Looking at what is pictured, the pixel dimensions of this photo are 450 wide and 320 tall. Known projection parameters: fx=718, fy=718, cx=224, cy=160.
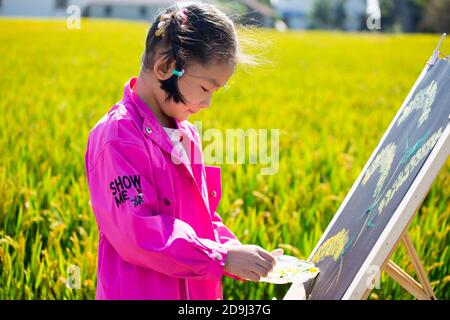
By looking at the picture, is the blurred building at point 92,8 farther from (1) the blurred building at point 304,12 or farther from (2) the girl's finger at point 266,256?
(2) the girl's finger at point 266,256

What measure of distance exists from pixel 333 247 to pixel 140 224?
68 centimetres

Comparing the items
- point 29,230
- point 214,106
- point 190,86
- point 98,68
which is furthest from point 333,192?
point 98,68

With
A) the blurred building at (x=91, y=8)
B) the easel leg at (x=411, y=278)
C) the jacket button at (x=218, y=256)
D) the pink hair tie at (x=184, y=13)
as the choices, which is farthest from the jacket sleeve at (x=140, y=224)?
the blurred building at (x=91, y=8)

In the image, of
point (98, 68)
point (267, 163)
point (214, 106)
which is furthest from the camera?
point (98, 68)

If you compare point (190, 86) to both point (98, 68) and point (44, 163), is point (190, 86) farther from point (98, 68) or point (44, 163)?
point (98, 68)

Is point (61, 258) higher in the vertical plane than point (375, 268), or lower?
lower

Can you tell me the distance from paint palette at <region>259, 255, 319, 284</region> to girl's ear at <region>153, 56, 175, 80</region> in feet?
1.50

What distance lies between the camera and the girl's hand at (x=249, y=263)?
1407mm

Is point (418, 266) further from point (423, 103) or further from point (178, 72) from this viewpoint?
point (178, 72)

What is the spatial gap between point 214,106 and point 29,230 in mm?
3521

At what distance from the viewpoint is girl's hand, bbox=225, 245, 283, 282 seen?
141 centimetres

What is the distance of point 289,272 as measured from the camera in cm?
153

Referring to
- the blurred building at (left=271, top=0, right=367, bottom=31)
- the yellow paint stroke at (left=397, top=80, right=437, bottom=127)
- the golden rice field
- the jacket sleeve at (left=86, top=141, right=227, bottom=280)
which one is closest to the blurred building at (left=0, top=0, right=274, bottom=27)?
the golden rice field

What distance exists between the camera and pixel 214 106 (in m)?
6.12
